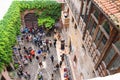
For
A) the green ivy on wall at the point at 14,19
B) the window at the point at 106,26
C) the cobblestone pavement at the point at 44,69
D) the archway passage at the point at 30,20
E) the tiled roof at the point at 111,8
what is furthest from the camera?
the archway passage at the point at 30,20

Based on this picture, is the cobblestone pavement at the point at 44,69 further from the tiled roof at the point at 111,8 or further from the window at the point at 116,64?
the tiled roof at the point at 111,8

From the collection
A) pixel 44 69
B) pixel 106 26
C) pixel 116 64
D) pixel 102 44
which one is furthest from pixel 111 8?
pixel 44 69

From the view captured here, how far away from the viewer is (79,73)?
63.2ft

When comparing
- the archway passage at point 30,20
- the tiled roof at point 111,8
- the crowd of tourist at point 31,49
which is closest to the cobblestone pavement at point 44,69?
the crowd of tourist at point 31,49

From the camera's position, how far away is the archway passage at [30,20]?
102ft

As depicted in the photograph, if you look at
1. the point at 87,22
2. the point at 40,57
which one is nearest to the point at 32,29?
the point at 40,57

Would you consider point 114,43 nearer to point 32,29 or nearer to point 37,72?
point 37,72

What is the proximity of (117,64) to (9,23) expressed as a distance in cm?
1553

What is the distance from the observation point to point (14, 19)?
25000 millimetres

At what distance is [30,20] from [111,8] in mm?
22398

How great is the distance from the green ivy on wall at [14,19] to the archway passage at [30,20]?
4.43ft

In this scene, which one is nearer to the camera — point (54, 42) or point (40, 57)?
point (40, 57)

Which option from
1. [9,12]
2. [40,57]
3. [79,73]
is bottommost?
[79,73]

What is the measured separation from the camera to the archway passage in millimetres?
31120
